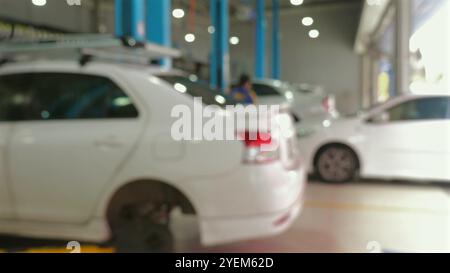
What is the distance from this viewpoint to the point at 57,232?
A: 245 centimetres

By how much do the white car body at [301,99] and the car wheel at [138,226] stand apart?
3.29m

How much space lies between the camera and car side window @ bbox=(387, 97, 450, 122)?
13.5 feet

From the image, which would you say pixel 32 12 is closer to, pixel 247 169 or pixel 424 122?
pixel 247 169

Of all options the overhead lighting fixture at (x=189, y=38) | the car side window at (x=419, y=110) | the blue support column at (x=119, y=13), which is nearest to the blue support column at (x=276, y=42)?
the overhead lighting fixture at (x=189, y=38)

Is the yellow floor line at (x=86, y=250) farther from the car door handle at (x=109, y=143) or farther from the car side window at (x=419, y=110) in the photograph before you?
the car side window at (x=419, y=110)

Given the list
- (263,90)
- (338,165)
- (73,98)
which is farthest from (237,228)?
(263,90)

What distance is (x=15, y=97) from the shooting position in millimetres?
2529

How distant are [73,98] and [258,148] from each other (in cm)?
107

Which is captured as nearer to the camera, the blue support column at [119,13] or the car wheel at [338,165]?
the blue support column at [119,13]

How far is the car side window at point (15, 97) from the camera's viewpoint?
2.47m

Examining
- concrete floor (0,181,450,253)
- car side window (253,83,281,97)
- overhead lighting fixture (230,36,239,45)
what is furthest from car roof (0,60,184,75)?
car side window (253,83,281,97)

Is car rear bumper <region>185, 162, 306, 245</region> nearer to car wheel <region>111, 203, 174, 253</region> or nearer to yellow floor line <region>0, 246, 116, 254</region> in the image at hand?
car wheel <region>111, 203, 174, 253</region>
